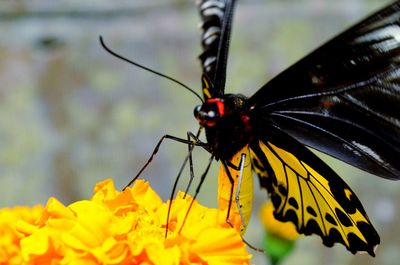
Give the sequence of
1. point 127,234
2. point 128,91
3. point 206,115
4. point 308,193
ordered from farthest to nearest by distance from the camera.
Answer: point 128,91 → point 308,193 → point 206,115 → point 127,234

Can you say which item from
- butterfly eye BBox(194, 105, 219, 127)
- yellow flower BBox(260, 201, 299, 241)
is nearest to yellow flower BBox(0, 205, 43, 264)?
butterfly eye BBox(194, 105, 219, 127)

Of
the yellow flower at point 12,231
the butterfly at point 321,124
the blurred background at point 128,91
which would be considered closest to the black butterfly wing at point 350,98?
the butterfly at point 321,124

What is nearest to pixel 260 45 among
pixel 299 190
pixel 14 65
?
pixel 14 65

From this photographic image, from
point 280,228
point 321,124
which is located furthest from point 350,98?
point 280,228

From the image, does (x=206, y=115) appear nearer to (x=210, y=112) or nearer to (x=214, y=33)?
(x=210, y=112)

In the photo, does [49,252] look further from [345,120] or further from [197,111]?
[345,120]

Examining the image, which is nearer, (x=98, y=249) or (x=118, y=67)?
(x=98, y=249)
